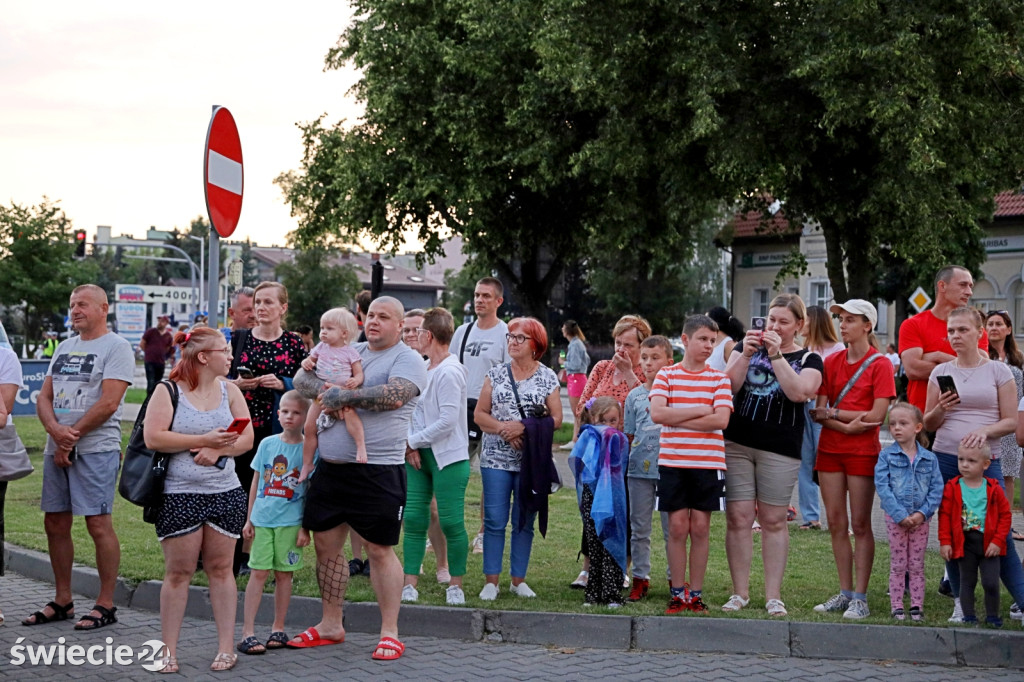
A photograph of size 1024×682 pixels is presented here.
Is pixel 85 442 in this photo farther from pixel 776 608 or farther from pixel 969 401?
pixel 969 401

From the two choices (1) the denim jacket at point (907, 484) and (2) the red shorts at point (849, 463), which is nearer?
(1) the denim jacket at point (907, 484)

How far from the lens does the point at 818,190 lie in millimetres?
20500

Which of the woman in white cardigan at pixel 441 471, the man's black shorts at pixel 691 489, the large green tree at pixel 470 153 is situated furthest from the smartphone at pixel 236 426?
the large green tree at pixel 470 153

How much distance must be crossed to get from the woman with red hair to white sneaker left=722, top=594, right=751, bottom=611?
3025mm

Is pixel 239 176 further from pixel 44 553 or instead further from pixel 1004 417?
pixel 1004 417

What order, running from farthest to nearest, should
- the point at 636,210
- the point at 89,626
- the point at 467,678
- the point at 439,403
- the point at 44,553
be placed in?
1. the point at 636,210
2. the point at 44,553
3. the point at 439,403
4. the point at 89,626
5. the point at 467,678

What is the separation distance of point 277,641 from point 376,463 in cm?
123

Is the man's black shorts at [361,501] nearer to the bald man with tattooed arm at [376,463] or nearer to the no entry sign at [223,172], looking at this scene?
the bald man with tattooed arm at [376,463]

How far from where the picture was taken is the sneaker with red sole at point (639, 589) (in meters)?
7.74

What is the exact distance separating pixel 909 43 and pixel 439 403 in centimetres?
1291

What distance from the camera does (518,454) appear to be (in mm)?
7773

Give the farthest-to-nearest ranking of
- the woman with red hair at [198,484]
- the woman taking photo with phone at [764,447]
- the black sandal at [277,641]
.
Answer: the woman taking photo with phone at [764,447]
the black sandal at [277,641]
the woman with red hair at [198,484]

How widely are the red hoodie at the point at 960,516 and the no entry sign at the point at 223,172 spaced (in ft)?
15.9

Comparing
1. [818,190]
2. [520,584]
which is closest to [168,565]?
[520,584]
